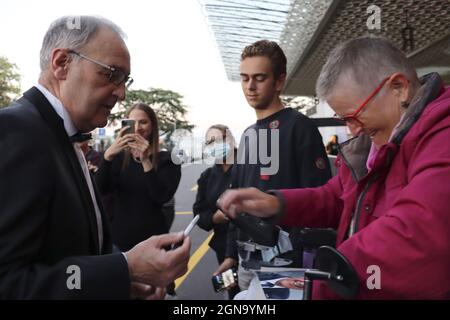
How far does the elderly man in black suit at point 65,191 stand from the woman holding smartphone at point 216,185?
5.60ft

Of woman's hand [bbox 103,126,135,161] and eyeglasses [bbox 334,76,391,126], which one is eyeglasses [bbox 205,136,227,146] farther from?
eyeglasses [bbox 334,76,391,126]

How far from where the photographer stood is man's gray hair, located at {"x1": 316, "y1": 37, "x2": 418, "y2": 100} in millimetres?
1132

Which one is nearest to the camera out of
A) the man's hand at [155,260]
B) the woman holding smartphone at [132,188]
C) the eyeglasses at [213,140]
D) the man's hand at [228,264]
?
the man's hand at [155,260]

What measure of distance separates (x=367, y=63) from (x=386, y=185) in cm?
40

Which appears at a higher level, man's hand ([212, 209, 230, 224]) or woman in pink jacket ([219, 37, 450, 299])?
woman in pink jacket ([219, 37, 450, 299])

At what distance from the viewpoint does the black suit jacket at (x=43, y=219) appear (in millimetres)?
942

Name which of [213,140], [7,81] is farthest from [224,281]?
[7,81]

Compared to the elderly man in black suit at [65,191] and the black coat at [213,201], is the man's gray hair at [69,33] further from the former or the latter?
the black coat at [213,201]

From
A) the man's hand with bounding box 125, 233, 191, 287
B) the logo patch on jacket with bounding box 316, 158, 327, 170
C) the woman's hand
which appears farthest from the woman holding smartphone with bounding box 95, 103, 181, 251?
the man's hand with bounding box 125, 233, 191, 287

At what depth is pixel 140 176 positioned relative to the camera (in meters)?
3.02

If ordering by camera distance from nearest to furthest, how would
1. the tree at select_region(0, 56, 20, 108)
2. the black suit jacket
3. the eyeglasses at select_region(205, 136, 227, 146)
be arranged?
1. the black suit jacket
2. the eyeglasses at select_region(205, 136, 227, 146)
3. the tree at select_region(0, 56, 20, 108)

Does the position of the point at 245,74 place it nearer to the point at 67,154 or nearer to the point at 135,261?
the point at 67,154

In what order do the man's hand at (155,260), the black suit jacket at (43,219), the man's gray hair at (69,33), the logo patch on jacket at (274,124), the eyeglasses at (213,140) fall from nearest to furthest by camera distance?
1. the black suit jacket at (43,219)
2. the man's hand at (155,260)
3. the man's gray hair at (69,33)
4. the logo patch on jacket at (274,124)
5. the eyeglasses at (213,140)

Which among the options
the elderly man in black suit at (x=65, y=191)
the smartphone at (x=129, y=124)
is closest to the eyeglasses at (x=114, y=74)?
the elderly man in black suit at (x=65, y=191)
